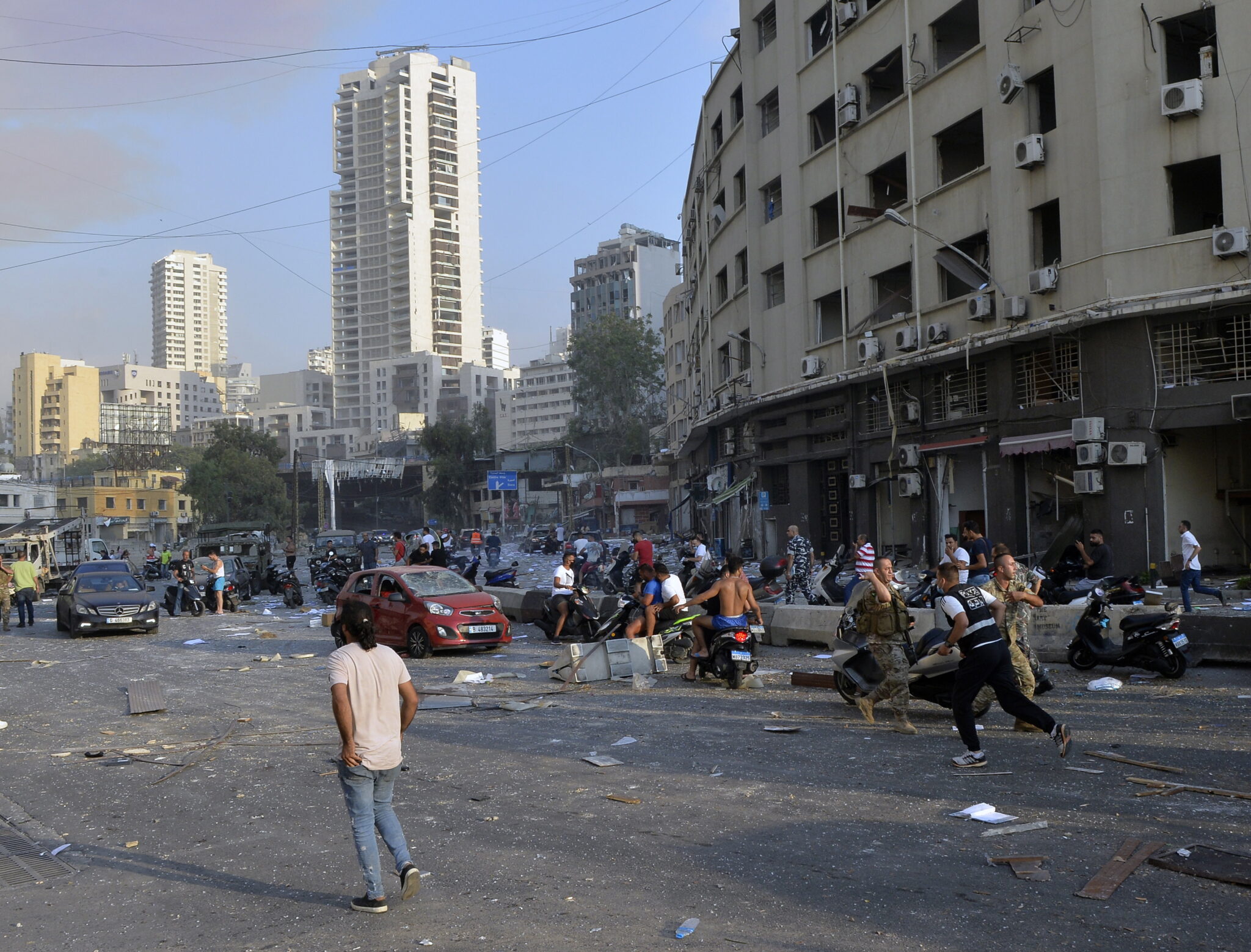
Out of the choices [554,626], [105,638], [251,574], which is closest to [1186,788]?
[554,626]

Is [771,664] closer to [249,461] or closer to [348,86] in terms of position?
[249,461]

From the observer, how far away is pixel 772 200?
33812 millimetres

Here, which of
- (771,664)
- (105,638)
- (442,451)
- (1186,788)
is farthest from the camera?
(442,451)

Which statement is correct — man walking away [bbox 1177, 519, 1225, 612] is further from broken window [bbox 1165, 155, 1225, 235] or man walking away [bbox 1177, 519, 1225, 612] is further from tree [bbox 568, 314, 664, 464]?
tree [bbox 568, 314, 664, 464]

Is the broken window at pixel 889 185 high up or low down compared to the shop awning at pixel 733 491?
up

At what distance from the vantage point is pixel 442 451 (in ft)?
302

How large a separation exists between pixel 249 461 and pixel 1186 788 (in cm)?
7922

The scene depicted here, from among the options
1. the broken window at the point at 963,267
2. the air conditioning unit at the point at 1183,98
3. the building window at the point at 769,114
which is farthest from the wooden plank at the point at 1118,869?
the building window at the point at 769,114

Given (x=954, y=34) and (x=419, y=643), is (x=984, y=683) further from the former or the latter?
(x=954, y=34)

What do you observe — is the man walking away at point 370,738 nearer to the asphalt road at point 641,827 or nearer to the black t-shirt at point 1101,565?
the asphalt road at point 641,827

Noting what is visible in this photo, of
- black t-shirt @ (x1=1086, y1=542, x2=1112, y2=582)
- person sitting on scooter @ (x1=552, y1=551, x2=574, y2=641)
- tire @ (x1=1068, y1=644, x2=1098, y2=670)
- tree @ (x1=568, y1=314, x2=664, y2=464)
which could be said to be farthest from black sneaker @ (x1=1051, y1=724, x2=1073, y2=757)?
tree @ (x1=568, y1=314, x2=664, y2=464)

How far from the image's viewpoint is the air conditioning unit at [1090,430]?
67.1 ft

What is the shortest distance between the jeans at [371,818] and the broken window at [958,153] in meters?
23.9

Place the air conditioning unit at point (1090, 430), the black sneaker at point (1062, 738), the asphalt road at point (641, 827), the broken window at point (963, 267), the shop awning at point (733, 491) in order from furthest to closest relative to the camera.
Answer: the shop awning at point (733, 491) < the broken window at point (963, 267) < the air conditioning unit at point (1090, 430) < the black sneaker at point (1062, 738) < the asphalt road at point (641, 827)
